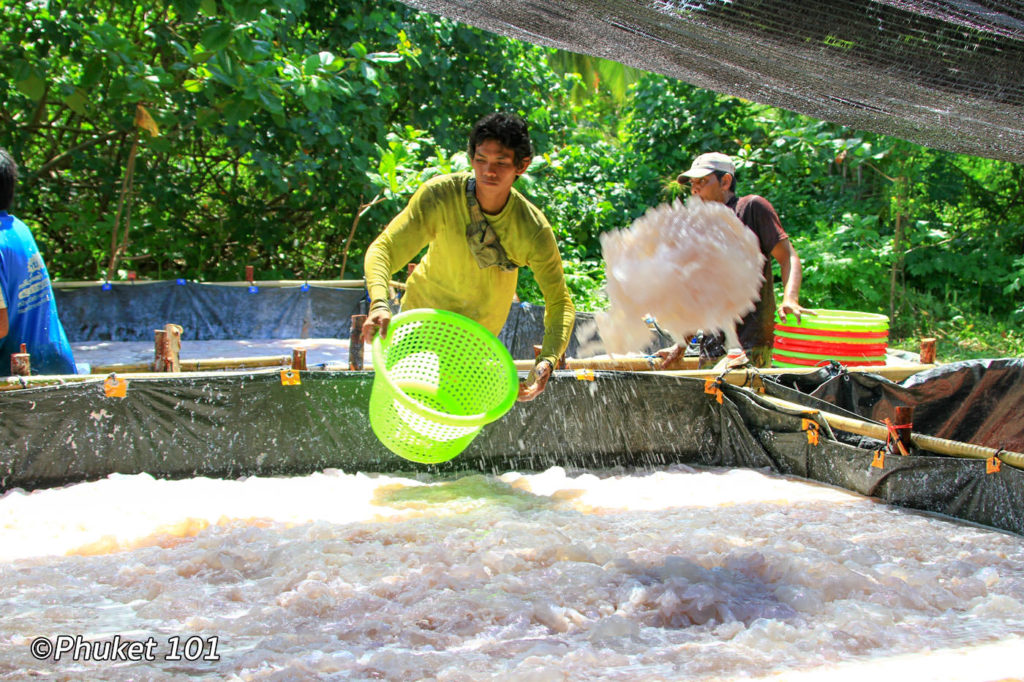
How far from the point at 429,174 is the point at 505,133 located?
16.7 feet

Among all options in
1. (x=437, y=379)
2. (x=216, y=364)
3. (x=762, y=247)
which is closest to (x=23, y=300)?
(x=216, y=364)

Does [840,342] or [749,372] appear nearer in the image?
[749,372]

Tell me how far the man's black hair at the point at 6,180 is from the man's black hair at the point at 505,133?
1.94 meters

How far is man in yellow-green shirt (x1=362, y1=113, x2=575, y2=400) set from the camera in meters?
3.25

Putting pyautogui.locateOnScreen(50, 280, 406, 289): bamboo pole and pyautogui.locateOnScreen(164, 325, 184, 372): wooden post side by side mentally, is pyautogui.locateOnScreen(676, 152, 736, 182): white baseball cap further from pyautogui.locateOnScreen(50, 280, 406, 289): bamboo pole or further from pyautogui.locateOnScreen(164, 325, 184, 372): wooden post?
pyautogui.locateOnScreen(50, 280, 406, 289): bamboo pole

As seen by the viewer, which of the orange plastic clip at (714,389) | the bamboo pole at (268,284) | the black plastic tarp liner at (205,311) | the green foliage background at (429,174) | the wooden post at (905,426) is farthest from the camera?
the green foliage background at (429,174)

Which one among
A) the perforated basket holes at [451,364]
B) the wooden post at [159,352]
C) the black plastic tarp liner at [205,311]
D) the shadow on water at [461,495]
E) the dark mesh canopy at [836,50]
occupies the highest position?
the dark mesh canopy at [836,50]

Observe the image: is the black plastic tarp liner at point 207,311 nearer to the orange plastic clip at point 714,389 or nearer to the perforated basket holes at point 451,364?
the orange plastic clip at point 714,389

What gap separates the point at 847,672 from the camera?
76.7 inches

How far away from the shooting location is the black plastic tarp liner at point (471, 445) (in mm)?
3586

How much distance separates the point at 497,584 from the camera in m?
2.73

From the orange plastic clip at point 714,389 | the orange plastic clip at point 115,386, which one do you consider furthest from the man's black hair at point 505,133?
the orange plastic clip at point 115,386

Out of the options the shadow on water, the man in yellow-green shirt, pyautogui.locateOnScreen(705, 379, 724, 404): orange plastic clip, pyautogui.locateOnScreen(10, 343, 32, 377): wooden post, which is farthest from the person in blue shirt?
pyautogui.locateOnScreen(705, 379, 724, 404): orange plastic clip

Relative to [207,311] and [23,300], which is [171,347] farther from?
[207,311]
